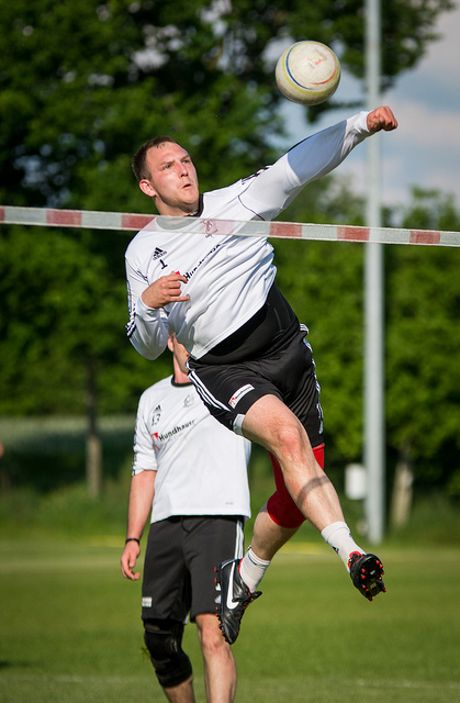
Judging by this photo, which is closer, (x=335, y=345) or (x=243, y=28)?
(x=335, y=345)

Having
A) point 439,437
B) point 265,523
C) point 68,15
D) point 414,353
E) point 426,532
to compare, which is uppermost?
point 68,15

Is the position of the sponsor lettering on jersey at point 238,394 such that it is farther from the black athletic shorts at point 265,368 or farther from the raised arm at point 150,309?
the raised arm at point 150,309

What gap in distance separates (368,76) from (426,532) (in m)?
10.2

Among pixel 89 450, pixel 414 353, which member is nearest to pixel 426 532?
pixel 414 353

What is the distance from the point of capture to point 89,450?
30125 mm

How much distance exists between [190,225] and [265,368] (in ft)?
2.70

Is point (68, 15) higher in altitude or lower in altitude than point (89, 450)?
higher

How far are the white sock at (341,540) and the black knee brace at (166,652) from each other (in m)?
1.87

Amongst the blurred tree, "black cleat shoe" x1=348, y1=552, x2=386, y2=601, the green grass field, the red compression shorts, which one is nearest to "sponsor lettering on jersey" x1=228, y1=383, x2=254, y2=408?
the red compression shorts

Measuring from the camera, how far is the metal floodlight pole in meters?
25.5

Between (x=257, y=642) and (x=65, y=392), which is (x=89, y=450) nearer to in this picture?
(x=65, y=392)

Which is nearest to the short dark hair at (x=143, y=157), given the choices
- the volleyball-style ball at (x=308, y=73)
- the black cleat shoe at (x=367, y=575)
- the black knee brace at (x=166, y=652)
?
the volleyball-style ball at (x=308, y=73)

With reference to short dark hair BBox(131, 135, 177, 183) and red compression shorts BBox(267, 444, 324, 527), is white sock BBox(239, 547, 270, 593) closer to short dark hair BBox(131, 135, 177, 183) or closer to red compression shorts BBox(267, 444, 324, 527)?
red compression shorts BBox(267, 444, 324, 527)

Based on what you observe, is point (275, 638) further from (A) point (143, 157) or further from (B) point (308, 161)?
(B) point (308, 161)
